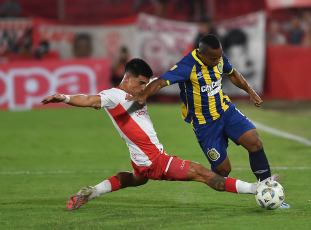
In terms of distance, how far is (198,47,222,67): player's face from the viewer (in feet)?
25.5

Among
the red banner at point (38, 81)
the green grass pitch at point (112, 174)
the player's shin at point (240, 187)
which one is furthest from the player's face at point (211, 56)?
the red banner at point (38, 81)

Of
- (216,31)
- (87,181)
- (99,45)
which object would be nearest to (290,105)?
(216,31)

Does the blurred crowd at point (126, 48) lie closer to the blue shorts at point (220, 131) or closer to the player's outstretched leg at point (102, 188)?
the blue shorts at point (220, 131)

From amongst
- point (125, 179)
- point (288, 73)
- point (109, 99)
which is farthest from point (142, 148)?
point (288, 73)

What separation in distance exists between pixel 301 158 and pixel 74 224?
19.1 feet

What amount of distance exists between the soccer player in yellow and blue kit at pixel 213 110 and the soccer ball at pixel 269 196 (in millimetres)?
673

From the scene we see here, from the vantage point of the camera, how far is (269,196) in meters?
7.16

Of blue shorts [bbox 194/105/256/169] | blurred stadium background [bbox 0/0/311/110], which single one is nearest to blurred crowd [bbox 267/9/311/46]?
blurred stadium background [bbox 0/0/311/110]

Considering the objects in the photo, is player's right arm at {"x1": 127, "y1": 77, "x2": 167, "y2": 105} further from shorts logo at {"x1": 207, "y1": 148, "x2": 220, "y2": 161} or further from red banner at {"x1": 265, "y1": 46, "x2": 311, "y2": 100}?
red banner at {"x1": 265, "y1": 46, "x2": 311, "y2": 100}

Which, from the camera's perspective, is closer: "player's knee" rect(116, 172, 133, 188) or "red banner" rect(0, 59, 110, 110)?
"player's knee" rect(116, 172, 133, 188)

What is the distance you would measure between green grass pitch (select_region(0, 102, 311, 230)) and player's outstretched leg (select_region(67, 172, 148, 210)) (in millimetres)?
119

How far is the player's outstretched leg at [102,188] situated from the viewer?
7.71m

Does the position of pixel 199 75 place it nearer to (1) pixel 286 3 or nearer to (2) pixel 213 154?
(2) pixel 213 154

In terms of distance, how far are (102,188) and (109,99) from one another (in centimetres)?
111
